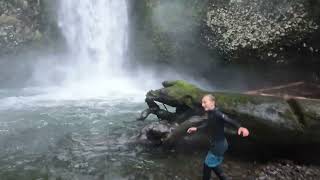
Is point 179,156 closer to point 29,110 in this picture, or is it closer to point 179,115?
point 179,115

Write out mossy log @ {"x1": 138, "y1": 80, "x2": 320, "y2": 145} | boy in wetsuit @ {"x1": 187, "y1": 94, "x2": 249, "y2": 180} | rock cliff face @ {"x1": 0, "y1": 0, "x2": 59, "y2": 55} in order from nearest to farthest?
boy in wetsuit @ {"x1": 187, "y1": 94, "x2": 249, "y2": 180}
mossy log @ {"x1": 138, "y1": 80, "x2": 320, "y2": 145}
rock cliff face @ {"x1": 0, "y1": 0, "x2": 59, "y2": 55}

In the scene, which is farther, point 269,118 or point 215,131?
point 269,118

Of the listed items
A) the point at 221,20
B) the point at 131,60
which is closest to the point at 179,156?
the point at 221,20

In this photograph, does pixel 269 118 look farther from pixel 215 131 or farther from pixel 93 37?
pixel 93 37

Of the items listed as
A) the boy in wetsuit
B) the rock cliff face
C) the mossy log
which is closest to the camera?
the boy in wetsuit

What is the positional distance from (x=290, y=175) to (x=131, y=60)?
15.6 meters

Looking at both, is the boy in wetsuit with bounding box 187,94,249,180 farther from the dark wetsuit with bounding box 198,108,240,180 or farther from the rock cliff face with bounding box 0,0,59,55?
the rock cliff face with bounding box 0,0,59,55

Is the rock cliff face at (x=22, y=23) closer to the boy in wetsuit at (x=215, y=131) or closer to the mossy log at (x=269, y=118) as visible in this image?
the mossy log at (x=269, y=118)

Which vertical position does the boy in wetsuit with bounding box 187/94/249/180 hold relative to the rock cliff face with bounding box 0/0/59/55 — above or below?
below

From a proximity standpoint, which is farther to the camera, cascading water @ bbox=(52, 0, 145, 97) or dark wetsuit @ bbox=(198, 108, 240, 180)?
cascading water @ bbox=(52, 0, 145, 97)

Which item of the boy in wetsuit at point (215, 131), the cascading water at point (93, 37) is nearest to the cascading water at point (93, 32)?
the cascading water at point (93, 37)

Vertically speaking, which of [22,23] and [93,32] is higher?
[22,23]

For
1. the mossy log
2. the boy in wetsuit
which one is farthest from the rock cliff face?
the boy in wetsuit

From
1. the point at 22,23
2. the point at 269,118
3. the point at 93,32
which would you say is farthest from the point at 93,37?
the point at 269,118
